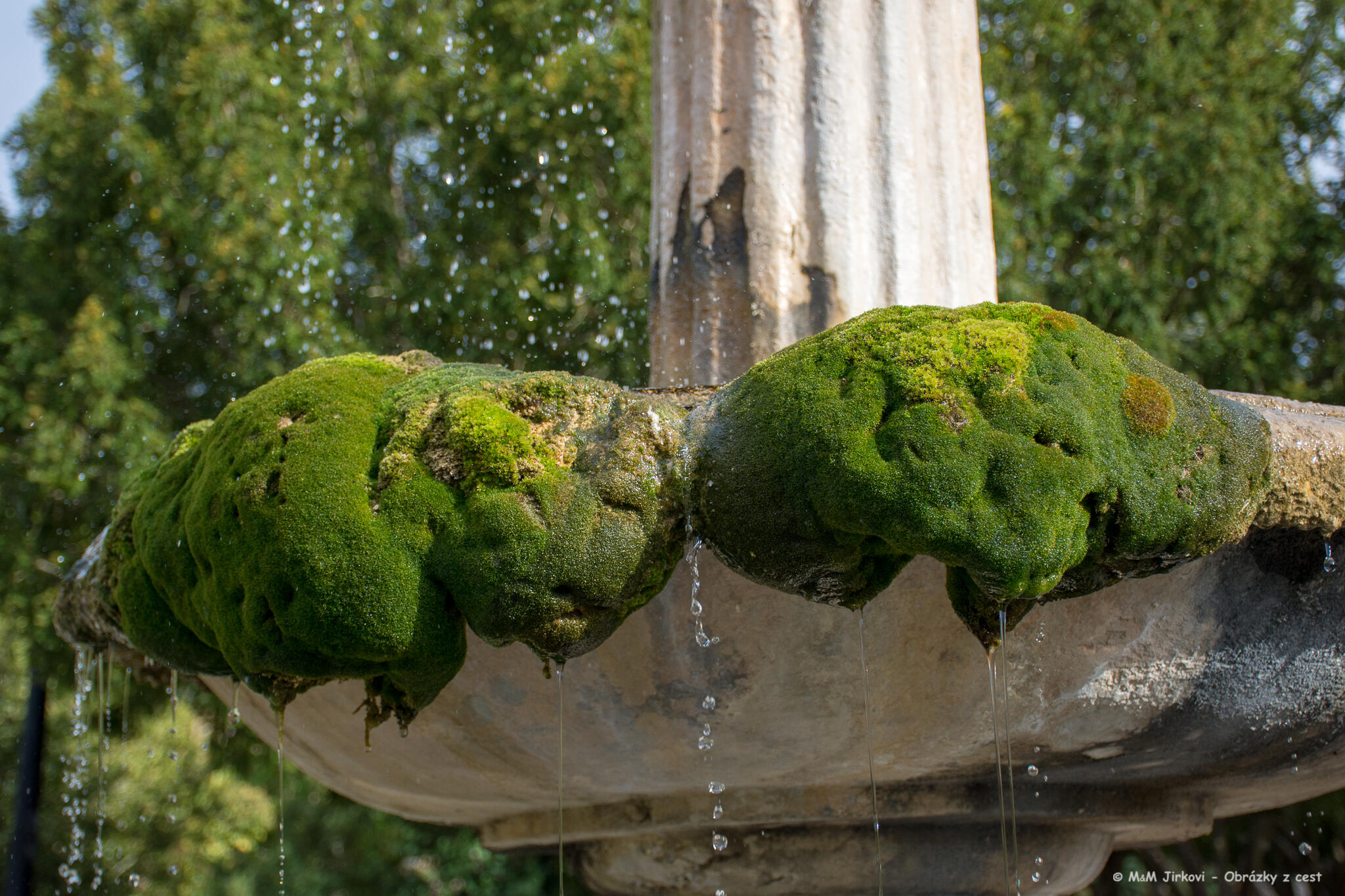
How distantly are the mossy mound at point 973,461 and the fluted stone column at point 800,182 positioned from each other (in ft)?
2.97

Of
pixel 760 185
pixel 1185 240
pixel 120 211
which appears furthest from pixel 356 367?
pixel 1185 240

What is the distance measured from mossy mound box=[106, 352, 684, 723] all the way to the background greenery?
654cm

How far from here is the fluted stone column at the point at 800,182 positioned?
2787 millimetres

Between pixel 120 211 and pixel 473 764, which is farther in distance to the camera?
pixel 120 211

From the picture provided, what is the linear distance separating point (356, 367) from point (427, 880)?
11889 millimetres

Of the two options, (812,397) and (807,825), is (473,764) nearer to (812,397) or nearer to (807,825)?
(807,825)

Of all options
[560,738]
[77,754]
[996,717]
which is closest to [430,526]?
[560,738]

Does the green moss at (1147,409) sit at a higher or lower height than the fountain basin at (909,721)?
higher

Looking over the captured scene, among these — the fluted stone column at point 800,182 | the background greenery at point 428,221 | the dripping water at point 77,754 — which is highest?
the background greenery at point 428,221

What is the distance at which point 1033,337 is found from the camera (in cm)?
179

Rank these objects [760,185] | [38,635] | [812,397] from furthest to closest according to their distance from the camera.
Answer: [38,635] < [760,185] < [812,397]

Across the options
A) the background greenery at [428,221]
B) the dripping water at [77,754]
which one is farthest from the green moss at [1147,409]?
the background greenery at [428,221]

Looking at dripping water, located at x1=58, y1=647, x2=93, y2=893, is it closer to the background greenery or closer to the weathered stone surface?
the background greenery

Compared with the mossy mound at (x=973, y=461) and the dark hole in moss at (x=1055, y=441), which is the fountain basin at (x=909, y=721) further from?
the dark hole in moss at (x=1055, y=441)
